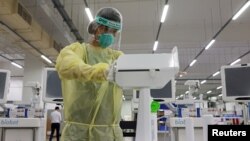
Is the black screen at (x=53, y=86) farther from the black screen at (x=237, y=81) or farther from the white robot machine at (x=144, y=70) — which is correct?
the white robot machine at (x=144, y=70)

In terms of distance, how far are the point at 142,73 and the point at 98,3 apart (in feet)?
25.9

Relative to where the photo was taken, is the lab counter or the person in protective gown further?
the lab counter

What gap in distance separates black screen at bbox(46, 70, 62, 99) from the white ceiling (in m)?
5.09

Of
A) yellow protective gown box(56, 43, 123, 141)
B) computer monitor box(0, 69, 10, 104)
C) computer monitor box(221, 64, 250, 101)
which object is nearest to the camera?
yellow protective gown box(56, 43, 123, 141)

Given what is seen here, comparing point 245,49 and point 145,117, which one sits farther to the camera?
point 245,49

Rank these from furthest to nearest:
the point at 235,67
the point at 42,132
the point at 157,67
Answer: the point at 42,132 < the point at 235,67 < the point at 157,67

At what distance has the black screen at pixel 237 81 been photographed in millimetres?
2967

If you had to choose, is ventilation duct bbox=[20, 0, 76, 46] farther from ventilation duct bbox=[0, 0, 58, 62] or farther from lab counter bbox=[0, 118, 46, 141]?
lab counter bbox=[0, 118, 46, 141]

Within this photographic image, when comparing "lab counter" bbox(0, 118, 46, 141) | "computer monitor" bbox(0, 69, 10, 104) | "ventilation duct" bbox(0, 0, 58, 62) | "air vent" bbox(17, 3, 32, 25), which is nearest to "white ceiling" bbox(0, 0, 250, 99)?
"ventilation duct" bbox(0, 0, 58, 62)

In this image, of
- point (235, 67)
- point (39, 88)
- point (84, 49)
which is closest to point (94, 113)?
point (84, 49)

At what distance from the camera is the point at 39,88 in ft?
12.2

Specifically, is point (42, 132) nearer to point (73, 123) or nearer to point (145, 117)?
point (73, 123)

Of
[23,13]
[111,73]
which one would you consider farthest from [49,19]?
[111,73]

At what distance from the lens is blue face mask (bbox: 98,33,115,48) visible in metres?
1.30
